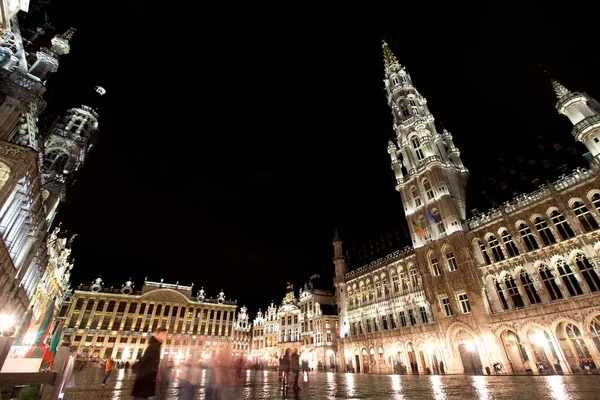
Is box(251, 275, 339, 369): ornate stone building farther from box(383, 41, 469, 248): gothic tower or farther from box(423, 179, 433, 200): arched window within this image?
box(423, 179, 433, 200): arched window

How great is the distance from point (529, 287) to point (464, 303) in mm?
5883

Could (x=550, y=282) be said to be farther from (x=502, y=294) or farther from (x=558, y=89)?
(x=558, y=89)

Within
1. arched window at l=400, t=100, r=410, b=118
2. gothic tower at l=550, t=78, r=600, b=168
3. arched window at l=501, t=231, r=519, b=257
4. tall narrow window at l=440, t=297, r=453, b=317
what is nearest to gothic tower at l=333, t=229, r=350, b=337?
tall narrow window at l=440, t=297, r=453, b=317

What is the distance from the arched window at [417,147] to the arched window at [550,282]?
1949 centimetres

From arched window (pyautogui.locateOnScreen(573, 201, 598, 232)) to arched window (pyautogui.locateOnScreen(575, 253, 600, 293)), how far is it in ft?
7.80

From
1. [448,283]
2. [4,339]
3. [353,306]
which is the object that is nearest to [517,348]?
[448,283]

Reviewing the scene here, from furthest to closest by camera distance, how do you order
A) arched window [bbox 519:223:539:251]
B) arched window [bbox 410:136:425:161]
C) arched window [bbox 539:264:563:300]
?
arched window [bbox 410:136:425:161] < arched window [bbox 519:223:539:251] < arched window [bbox 539:264:563:300]

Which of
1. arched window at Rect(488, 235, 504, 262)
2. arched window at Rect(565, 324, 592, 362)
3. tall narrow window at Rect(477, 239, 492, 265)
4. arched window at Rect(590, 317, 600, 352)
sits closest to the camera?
arched window at Rect(590, 317, 600, 352)

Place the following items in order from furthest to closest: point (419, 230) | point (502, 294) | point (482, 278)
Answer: point (419, 230)
point (482, 278)
point (502, 294)

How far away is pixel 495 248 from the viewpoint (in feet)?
91.9

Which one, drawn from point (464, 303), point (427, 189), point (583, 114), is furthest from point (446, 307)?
point (583, 114)

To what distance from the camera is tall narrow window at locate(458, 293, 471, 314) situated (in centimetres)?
2786

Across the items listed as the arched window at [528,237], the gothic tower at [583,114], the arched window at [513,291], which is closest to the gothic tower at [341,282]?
the arched window at [513,291]

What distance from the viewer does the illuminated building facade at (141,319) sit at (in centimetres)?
6681
